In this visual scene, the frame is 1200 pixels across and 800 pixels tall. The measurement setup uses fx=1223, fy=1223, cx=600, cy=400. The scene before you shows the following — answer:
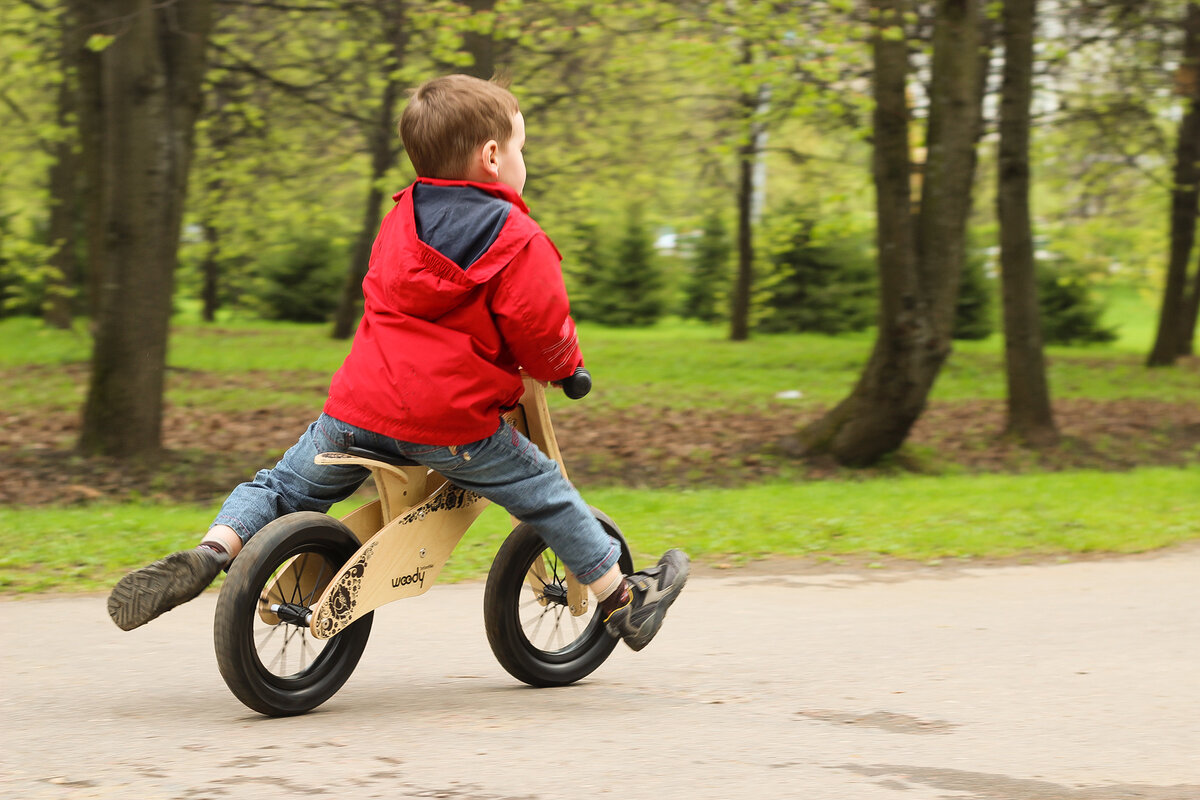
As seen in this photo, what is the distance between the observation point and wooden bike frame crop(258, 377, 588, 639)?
3668 mm

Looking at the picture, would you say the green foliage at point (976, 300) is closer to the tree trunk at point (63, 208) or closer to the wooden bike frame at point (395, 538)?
the tree trunk at point (63, 208)

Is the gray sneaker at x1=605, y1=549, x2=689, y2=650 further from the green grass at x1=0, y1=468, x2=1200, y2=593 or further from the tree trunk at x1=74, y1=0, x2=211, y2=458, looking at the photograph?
the tree trunk at x1=74, y1=0, x2=211, y2=458

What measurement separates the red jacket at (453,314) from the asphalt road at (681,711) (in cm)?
93

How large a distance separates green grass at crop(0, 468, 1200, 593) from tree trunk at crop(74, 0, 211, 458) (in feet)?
3.80

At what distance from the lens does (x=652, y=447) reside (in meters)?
12.0

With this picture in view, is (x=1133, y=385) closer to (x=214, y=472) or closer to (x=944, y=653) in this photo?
(x=214, y=472)

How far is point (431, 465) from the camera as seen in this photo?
371 cm

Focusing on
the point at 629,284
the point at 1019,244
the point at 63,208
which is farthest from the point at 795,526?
the point at 629,284

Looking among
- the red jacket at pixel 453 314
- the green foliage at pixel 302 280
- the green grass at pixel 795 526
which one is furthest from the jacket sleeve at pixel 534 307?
the green foliage at pixel 302 280

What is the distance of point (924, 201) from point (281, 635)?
8192mm

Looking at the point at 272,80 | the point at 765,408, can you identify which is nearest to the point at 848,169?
the point at 765,408

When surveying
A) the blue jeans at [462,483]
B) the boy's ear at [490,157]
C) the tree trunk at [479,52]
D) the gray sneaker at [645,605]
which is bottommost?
the gray sneaker at [645,605]

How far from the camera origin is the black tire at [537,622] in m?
4.04

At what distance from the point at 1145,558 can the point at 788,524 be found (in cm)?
213
